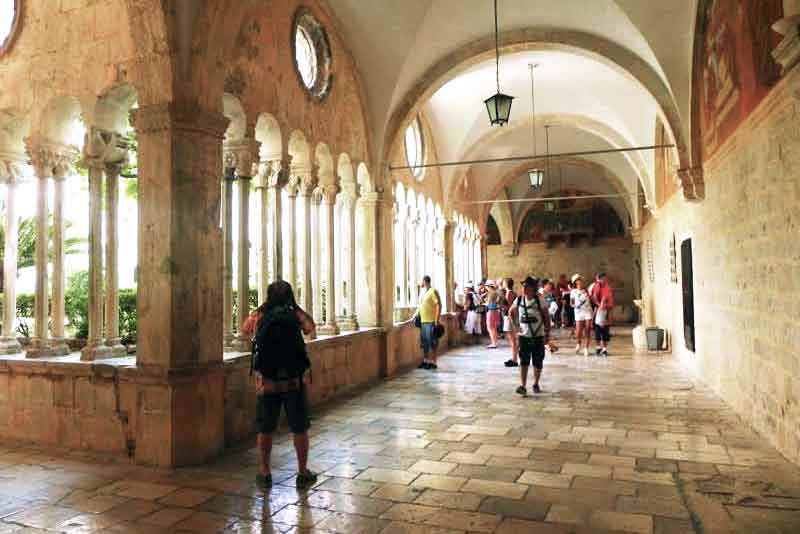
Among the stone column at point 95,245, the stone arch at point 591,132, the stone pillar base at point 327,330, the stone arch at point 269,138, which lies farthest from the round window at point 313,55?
the stone arch at point 591,132

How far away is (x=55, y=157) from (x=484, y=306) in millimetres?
9451

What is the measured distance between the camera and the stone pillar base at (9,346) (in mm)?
5566

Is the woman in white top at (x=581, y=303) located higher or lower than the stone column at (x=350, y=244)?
lower

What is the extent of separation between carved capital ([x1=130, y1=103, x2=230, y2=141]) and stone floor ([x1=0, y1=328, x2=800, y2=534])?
2590 mm

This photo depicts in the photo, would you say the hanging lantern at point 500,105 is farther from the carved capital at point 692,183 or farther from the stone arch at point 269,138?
the carved capital at point 692,183

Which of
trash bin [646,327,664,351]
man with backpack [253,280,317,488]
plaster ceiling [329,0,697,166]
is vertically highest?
plaster ceiling [329,0,697,166]

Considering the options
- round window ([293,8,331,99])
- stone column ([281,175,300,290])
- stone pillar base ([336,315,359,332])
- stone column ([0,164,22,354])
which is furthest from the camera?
stone pillar base ([336,315,359,332])

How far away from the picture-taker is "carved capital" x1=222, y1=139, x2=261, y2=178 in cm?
580

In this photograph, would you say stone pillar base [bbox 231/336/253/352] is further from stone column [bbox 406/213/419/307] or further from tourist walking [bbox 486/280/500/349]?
tourist walking [bbox 486/280/500/349]

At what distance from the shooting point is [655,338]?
11.5 meters

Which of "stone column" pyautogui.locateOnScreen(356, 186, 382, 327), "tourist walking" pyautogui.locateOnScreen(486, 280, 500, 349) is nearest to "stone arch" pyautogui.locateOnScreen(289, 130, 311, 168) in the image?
"stone column" pyautogui.locateOnScreen(356, 186, 382, 327)

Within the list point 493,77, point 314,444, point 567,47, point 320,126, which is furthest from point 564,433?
point 493,77

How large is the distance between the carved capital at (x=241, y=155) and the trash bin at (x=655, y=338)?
871cm

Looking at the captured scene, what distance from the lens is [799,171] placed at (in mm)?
4012
